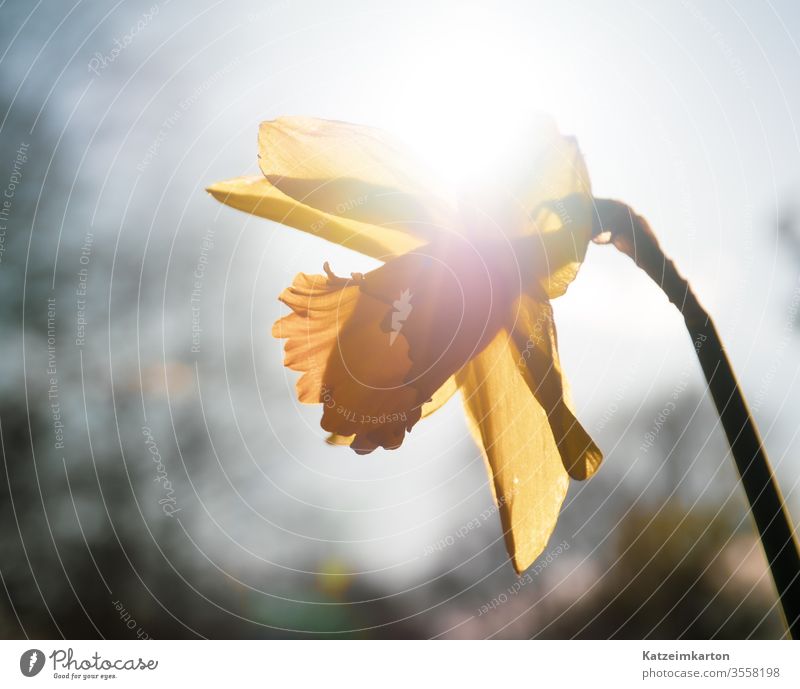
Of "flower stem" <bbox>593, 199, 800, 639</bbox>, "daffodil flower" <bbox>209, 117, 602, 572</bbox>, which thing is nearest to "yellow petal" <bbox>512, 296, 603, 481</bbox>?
"daffodil flower" <bbox>209, 117, 602, 572</bbox>

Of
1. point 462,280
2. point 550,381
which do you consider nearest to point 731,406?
point 550,381

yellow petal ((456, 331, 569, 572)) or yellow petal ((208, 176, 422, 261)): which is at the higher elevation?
yellow petal ((208, 176, 422, 261))

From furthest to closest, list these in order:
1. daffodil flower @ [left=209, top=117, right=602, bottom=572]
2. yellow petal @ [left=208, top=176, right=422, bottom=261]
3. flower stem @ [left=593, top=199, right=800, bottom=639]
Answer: yellow petal @ [left=208, top=176, right=422, bottom=261]
daffodil flower @ [left=209, top=117, right=602, bottom=572]
flower stem @ [left=593, top=199, right=800, bottom=639]

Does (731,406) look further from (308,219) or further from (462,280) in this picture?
(308,219)

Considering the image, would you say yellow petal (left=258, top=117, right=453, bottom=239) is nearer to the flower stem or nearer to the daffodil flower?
the daffodil flower

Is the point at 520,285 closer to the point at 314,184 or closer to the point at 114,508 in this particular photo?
the point at 314,184

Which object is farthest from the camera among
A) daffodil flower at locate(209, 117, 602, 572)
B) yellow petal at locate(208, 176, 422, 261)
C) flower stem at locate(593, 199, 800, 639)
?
yellow petal at locate(208, 176, 422, 261)
